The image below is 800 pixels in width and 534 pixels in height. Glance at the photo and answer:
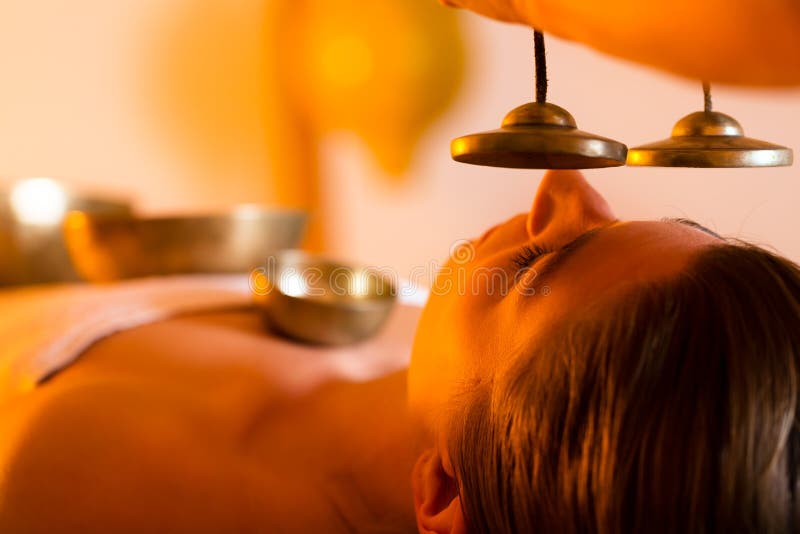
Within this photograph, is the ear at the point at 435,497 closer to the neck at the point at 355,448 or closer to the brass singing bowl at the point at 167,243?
the neck at the point at 355,448

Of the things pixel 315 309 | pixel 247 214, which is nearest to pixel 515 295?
→ pixel 315 309

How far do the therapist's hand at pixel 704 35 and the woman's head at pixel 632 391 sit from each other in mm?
177

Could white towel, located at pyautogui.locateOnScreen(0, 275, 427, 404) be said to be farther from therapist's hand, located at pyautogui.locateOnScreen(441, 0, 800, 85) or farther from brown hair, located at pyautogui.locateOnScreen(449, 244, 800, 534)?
therapist's hand, located at pyautogui.locateOnScreen(441, 0, 800, 85)

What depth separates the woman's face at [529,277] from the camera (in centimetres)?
53

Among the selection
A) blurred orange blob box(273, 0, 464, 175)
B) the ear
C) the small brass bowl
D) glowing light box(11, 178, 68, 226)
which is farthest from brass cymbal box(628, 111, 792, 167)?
glowing light box(11, 178, 68, 226)

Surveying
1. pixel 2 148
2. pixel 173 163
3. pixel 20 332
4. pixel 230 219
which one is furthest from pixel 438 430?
pixel 2 148

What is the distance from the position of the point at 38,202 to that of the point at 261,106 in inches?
29.9

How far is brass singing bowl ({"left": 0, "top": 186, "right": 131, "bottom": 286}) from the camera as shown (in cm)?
157

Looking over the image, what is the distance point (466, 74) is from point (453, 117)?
0.08m

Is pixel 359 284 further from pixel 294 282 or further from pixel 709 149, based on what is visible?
pixel 709 149

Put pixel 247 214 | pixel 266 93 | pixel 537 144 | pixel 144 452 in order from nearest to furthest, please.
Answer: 1. pixel 537 144
2. pixel 144 452
3. pixel 247 214
4. pixel 266 93

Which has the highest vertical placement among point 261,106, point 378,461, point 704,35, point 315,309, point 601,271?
point 261,106

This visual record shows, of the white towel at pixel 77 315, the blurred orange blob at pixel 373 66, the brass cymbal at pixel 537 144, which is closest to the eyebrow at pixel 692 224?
the brass cymbal at pixel 537 144

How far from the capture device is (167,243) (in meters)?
1.35
